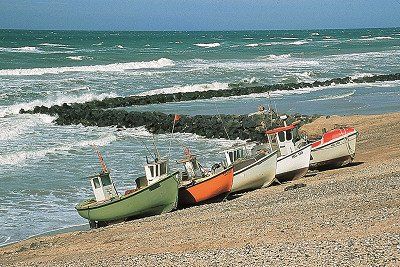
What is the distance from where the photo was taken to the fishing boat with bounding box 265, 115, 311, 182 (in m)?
19.2

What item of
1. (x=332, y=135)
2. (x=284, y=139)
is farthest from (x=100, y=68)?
(x=284, y=139)

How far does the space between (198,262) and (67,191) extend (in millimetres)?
10229

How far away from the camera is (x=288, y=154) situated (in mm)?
19250

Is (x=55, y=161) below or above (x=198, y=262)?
below

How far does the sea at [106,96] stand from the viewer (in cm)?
1973

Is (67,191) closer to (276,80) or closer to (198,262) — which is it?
(198,262)

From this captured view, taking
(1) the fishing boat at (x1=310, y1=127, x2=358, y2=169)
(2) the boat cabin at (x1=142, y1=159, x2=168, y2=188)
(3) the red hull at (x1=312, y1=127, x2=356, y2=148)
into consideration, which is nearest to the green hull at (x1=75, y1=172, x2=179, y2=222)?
(2) the boat cabin at (x1=142, y1=159, x2=168, y2=188)

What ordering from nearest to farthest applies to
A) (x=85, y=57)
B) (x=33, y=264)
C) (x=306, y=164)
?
(x=33, y=264) < (x=306, y=164) < (x=85, y=57)

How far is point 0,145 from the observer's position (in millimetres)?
27266

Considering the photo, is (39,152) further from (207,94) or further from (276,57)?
(276,57)

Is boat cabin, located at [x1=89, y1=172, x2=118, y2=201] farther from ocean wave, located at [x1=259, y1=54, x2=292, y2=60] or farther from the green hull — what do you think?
ocean wave, located at [x1=259, y1=54, x2=292, y2=60]

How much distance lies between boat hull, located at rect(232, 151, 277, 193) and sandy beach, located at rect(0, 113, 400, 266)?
0.40 metres

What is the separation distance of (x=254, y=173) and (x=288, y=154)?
139 cm

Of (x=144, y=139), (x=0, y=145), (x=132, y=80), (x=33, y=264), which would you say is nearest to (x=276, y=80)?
(x=132, y=80)
